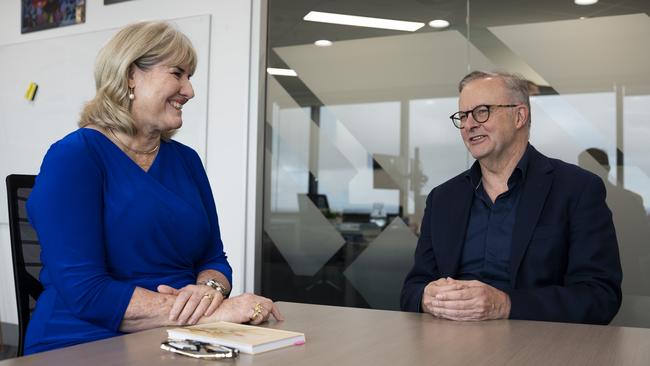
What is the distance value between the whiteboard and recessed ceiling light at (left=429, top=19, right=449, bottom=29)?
1806 millimetres

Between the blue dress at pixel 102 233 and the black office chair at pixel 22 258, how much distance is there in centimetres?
34

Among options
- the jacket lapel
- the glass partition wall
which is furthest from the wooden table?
the glass partition wall

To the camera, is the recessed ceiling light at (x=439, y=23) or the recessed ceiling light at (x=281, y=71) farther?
the recessed ceiling light at (x=281, y=71)

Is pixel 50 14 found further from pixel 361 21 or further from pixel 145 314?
pixel 145 314

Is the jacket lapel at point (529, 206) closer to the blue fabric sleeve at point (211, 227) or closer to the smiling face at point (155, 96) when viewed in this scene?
the blue fabric sleeve at point (211, 227)

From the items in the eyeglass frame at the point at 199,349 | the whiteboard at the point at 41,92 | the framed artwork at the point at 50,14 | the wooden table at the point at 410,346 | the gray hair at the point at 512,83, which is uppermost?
the framed artwork at the point at 50,14

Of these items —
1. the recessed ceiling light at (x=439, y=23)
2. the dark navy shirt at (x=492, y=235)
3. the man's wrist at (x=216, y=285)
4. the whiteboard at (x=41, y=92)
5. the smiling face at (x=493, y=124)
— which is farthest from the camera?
the whiteboard at (x=41, y=92)

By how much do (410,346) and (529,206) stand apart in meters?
1.03

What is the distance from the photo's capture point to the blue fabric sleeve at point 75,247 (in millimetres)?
1618

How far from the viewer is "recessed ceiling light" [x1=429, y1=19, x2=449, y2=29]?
375cm

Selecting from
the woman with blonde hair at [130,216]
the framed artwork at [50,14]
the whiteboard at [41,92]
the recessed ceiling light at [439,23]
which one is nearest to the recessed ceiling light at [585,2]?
the recessed ceiling light at [439,23]

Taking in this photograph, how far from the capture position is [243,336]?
134 cm

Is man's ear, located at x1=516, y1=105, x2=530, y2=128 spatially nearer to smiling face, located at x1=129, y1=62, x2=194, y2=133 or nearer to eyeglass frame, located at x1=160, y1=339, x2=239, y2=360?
smiling face, located at x1=129, y1=62, x2=194, y2=133

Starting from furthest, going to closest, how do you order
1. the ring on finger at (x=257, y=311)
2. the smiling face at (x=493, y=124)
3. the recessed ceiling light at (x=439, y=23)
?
the recessed ceiling light at (x=439, y=23), the smiling face at (x=493, y=124), the ring on finger at (x=257, y=311)
